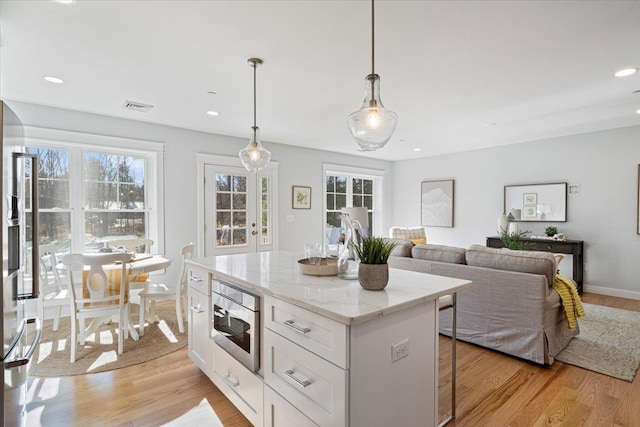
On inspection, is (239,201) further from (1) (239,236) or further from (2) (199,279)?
(2) (199,279)

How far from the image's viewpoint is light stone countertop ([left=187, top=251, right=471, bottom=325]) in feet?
4.40

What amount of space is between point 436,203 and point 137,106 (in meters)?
5.71

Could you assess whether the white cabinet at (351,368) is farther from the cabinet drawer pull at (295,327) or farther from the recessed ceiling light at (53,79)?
the recessed ceiling light at (53,79)

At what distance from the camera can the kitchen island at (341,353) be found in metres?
1.30

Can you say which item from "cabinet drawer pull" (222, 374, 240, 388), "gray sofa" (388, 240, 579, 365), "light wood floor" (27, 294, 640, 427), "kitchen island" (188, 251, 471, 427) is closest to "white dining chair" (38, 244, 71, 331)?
"light wood floor" (27, 294, 640, 427)

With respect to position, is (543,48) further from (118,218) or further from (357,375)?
(118,218)

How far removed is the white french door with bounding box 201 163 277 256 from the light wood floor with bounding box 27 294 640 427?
254 centimetres

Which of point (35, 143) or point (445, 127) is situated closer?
point (35, 143)

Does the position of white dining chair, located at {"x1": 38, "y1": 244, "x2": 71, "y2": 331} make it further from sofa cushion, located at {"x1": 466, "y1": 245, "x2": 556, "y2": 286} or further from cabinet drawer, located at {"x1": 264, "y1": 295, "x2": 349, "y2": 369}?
sofa cushion, located at {"x1": 466, "y1": 245, "x2": 556, "y2": 286}

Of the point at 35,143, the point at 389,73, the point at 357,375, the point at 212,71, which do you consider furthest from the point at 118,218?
the point at 357,375

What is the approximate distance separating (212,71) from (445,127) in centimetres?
333

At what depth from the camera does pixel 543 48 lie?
8.06ft

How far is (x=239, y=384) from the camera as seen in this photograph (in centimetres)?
195

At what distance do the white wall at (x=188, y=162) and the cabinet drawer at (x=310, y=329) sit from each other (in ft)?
11.5
